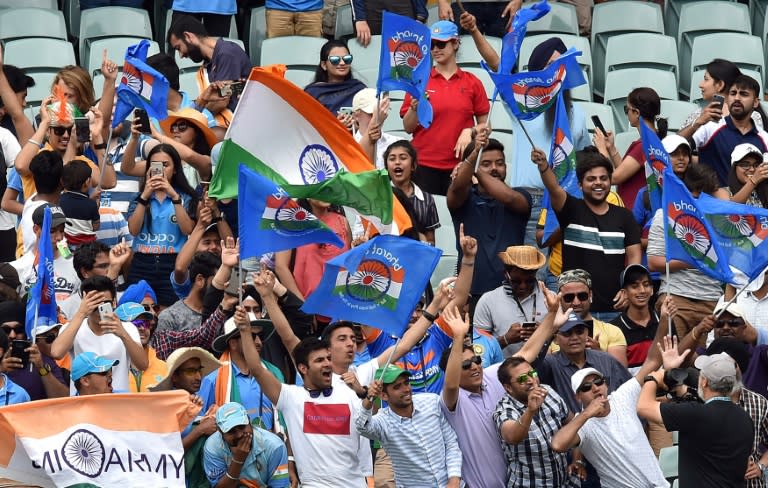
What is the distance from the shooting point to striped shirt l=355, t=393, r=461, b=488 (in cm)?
1135

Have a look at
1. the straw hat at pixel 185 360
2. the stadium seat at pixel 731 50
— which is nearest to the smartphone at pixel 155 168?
the straw hat at pixel 185 360

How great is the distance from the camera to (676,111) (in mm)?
15844

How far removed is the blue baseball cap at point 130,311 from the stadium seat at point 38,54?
476 cm

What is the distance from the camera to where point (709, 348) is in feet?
39.8

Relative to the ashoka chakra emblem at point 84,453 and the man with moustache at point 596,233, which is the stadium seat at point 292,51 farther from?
the ashoka chakra emblem at point 84,453

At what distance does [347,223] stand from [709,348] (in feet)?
8.67

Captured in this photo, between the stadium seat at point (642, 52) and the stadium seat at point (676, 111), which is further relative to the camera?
the stadium seat at point (642, 52)

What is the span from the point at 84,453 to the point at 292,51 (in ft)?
20.4

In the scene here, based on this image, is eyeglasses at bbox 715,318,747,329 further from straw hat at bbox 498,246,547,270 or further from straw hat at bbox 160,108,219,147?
straw hat at bbox 160,108,219,147

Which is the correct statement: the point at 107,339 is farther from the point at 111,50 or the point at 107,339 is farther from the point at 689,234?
the point at 111,50

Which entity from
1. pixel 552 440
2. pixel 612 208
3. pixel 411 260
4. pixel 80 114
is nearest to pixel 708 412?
pixel 552 440

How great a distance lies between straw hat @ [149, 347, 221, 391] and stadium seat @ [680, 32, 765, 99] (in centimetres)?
677

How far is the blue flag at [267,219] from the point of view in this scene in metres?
11.3

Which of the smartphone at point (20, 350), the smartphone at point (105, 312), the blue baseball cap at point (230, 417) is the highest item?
the smartphone at point (105, 312)
